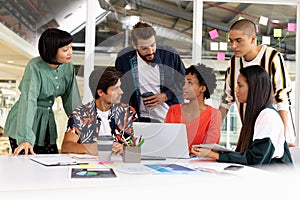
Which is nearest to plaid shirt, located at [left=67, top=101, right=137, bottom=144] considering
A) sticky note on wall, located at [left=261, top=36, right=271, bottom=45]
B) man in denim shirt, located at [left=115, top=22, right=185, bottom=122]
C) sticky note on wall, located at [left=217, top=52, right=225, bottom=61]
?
man in denim shirt, located at [left=115, top=22, right=185, bottom=122]

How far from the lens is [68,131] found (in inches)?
90.2

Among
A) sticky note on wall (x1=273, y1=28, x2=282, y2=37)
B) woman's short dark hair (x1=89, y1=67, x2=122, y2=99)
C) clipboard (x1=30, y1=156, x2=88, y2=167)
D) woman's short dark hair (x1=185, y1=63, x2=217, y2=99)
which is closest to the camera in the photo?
clipboard (x1=30, y1=156, x2=88, y2=167)

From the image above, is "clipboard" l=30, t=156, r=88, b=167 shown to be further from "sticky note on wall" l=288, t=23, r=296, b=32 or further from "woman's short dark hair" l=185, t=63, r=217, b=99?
"sticky note on wall" l=288, t=23, r=296, b=32

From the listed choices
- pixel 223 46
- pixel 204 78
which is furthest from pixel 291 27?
pixel 204 78

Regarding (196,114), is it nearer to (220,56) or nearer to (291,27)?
(220,56)

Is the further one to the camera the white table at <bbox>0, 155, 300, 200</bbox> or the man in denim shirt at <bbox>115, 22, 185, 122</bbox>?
the man in denim shirt at <bbox>115, 22, 185, 122</bbox>

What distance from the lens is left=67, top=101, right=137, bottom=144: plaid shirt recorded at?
7.54ft

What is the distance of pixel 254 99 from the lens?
224 cm

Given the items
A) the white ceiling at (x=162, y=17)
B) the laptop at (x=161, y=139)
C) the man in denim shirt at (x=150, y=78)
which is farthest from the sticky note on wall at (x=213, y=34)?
the laptop at (x=161, y=139)

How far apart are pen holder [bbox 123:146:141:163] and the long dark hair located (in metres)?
0.64

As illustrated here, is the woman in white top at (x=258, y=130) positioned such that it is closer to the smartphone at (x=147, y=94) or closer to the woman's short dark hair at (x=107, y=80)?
the smartphone at (x=147, y=94)

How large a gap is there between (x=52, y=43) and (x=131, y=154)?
35.1 inches

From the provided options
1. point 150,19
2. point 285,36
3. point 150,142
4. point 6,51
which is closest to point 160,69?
point 150,142

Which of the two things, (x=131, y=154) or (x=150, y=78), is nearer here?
(x=131, y=154)
